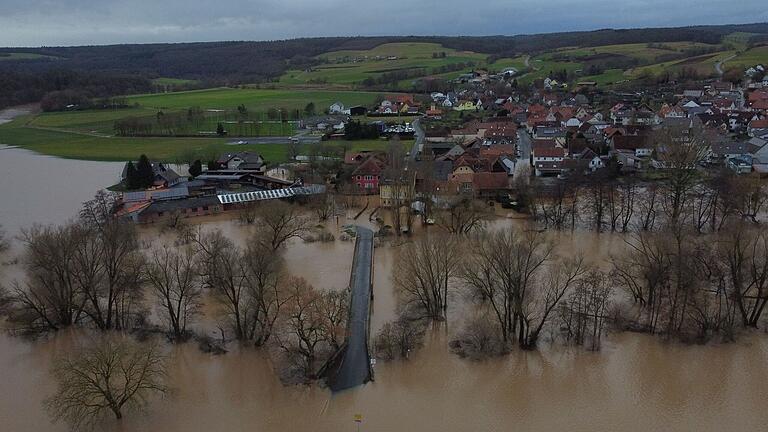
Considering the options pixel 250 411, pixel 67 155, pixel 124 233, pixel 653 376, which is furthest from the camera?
pixel 67 155

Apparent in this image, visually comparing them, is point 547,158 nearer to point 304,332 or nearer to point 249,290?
point 249,290

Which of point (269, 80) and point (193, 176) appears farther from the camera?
point (269, 80)

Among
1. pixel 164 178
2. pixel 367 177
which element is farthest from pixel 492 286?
pixel 164 178

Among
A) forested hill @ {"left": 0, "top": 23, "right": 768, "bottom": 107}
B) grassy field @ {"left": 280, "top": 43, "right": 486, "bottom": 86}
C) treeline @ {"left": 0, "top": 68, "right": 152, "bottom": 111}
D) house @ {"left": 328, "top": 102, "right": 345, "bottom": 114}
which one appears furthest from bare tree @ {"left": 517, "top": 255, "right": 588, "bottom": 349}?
forested hill @ {"left": 0, "top": 23, "right": 768, "bottom": 107}

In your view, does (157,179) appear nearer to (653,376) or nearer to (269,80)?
(653,376)

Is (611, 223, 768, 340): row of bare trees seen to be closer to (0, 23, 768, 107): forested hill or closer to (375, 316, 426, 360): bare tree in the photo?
(375, 316, 426, 360): bare tree

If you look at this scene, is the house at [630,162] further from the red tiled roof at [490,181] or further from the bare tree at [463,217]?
the bare tree at [463,217]

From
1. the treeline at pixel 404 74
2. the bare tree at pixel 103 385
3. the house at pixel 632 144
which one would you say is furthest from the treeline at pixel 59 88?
the bare tree at pixel 103 385

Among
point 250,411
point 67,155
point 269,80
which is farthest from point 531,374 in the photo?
point 269,80
